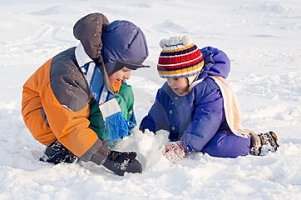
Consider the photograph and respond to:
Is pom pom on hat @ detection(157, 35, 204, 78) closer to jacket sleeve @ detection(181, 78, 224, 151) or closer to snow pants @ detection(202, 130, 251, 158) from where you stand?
jacket sleeve @ detection(181, 78, 224, 151)

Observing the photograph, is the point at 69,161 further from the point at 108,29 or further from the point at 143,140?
the point at 108,29

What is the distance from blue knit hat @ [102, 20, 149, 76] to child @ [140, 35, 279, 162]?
0.30 m

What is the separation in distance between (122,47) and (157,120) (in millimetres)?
832

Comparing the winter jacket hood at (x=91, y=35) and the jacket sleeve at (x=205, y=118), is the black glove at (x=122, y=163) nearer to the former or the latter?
the jacket sleeve at (x=205, y=118)

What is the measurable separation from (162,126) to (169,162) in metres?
0.66

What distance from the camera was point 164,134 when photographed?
2.99 meters

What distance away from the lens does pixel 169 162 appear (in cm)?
254

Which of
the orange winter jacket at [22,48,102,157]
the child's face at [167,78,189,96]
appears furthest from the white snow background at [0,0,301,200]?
the child's face at [167,78,189,96]

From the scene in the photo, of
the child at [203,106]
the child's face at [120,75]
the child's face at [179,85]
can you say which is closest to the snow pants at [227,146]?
the child at [203,106]

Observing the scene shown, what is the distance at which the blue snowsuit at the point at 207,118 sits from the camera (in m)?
2.76

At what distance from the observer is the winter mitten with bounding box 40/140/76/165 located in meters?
2.64

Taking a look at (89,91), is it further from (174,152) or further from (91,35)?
(174,152)

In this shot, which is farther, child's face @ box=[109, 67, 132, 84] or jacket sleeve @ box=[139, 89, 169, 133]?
jacket sleeve @ box=[139, 89, 169, 133]

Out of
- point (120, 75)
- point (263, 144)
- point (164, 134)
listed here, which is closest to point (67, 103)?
Result: point (120, 75)
